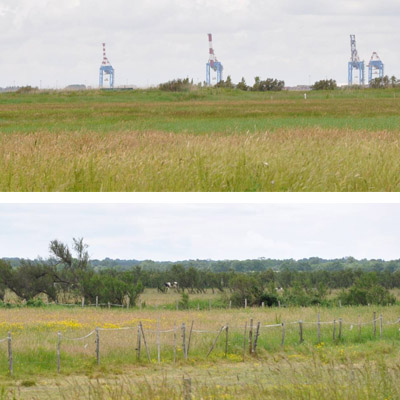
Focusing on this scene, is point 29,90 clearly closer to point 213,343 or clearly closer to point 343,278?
point 343,278

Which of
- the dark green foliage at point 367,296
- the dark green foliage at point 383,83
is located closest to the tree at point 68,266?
the dark green foliage at point 367,296

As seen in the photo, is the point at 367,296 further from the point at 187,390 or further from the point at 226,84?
the point at 226,84

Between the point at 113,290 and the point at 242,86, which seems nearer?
the point at 113,290

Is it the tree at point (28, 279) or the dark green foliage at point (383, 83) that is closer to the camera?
the tree at point (28, 279)

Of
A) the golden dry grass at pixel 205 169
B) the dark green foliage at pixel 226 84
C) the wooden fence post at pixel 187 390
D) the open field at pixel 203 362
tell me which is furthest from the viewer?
the dark green foliage at pixel 226 84

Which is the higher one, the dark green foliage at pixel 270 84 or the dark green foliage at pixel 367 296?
the dark green foliage at pixel 270 84

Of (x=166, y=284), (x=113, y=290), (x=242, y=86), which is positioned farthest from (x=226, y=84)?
(x=113, y=290)

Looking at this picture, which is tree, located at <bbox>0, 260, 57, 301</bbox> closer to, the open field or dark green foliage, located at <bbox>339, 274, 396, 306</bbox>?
dark green foliage, located at <bbox>339, 274, 396, 306</bbox>

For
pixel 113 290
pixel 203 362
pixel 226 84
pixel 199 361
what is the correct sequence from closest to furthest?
1. pixel 203 362
2. pixel 199 361
3. pixel 113 290
4. pixel 226 84

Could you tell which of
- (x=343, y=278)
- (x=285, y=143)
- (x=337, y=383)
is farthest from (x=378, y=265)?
(x=337, y=383)

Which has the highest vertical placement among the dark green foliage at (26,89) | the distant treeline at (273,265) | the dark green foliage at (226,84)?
the dark green foliage at (226,84)

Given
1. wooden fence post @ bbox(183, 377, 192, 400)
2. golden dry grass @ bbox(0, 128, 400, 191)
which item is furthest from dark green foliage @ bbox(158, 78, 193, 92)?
wooden fence post @ bbox(183, 377, 192, 400)

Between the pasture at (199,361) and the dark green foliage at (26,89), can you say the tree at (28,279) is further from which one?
the dark green foliage at (26,89)

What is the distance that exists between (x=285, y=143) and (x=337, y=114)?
26.9 m
